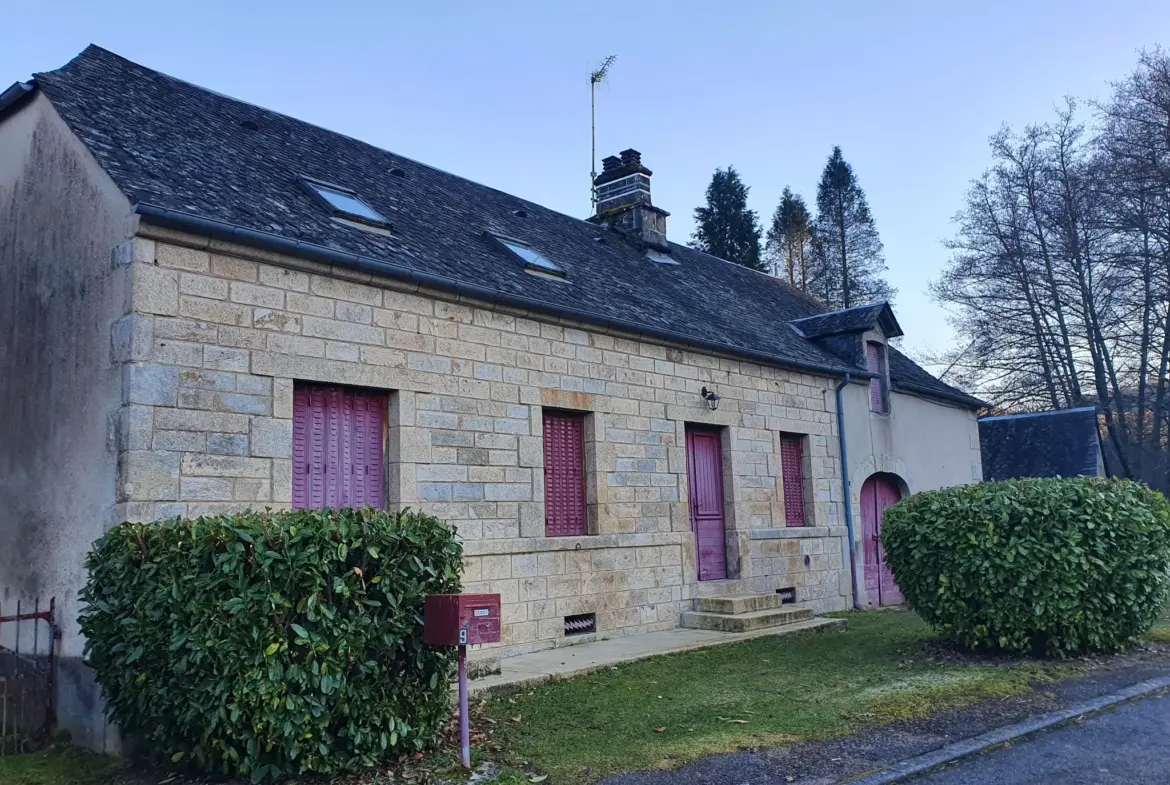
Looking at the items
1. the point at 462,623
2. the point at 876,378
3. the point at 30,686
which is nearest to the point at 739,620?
the point at 462,623

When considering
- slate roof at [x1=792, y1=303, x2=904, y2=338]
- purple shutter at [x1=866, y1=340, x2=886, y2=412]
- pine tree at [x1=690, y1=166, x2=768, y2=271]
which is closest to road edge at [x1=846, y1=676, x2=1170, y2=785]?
purple shutter at [x1=866, y1=340, x2=886, y2=412]

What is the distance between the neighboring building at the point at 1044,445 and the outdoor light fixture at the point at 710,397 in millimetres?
9407

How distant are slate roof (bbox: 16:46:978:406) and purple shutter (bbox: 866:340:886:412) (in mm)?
592

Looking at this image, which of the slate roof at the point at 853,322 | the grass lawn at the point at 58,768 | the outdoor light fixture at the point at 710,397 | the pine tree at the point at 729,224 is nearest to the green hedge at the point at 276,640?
the grass lawn at the point at 58,768

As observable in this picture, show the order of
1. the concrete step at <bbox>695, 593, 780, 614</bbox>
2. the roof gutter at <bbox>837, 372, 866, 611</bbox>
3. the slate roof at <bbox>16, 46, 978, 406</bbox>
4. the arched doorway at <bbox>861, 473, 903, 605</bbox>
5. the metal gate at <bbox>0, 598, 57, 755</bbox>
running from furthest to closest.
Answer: the arched doorway at <bbox>861, 473, 903, 605</bbox> → the roof gutter at <bbox>837, 372, 866, 611</bbox> → the concrete step at <bbox>695, 593, 780, 614</bbox> → the slate roof at <bbox>16, 46, 978, 406</bbox> → the metal gate at <bbox>0, 598, 57, 755</bbox>

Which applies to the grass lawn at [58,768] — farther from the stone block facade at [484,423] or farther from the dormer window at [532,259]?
the dormer window at [532,259]

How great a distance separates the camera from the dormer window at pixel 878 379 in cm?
1447

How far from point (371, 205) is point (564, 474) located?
368 cm

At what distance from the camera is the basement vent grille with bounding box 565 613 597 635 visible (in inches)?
368

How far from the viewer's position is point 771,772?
15.9 feet

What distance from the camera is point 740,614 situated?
33.9 ft

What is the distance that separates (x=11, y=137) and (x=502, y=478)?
555 cm

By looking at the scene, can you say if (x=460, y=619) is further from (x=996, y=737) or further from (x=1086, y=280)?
(x=1086, y=280)

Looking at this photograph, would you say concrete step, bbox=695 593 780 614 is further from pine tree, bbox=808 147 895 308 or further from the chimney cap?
pine tree, bbox=808 147 895 308
